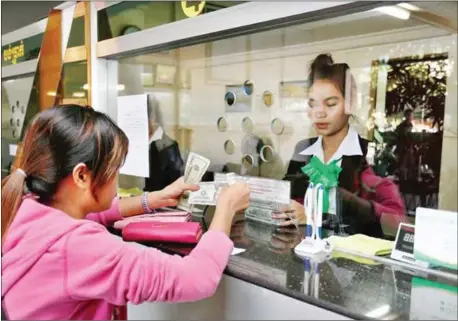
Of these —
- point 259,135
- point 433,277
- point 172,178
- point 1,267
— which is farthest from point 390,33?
point 1,267

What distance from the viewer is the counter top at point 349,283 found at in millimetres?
647

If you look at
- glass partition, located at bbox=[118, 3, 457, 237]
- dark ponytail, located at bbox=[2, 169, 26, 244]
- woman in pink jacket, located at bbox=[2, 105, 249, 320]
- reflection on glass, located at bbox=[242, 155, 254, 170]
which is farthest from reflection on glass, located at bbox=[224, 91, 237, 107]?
dark ponytail, located at bbox=[2, 169, 26, 244]

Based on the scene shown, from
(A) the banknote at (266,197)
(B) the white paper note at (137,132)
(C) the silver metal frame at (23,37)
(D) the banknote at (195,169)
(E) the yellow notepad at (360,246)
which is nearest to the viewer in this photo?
(E) the yellow notepad at (360,246)

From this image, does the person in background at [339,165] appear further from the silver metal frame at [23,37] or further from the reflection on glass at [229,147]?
the silver metal frame at [23,37]

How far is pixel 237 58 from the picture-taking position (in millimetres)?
1727

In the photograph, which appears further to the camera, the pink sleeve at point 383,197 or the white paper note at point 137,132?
the white paper note at point 137,132

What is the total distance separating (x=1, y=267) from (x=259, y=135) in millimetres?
1177

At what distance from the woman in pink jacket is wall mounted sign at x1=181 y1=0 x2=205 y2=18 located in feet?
1.95

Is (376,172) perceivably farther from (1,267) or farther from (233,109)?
(1,267)

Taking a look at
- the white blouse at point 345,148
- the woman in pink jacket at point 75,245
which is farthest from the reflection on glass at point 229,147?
the woman in pink jacket at point 75,245

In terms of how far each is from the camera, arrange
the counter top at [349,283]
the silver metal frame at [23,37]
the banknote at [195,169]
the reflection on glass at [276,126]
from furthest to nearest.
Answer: the silver metal frame at [23,37], the reflection on glass at [276,126], the banknote at [195,169], the counter top at [349,283]

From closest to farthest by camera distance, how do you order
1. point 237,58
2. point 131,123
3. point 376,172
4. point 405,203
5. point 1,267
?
point 1,267
point 405,203
point 376,172
point 131,123
point 237,58

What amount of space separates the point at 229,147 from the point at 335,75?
0.54 metres

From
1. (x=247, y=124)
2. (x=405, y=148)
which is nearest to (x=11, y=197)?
(x=247, y=124)
